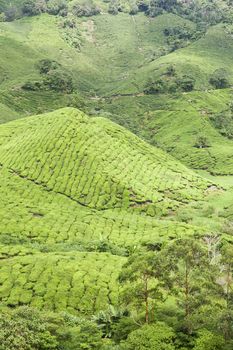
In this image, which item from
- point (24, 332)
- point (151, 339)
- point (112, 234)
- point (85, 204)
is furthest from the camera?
point (85, 204)

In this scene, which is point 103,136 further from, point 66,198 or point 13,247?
point 13,247

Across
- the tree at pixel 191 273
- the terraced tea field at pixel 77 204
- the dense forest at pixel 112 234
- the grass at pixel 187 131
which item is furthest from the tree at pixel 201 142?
the tree at pixel 191 273

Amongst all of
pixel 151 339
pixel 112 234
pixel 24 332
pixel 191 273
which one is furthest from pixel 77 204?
pixel 151 339

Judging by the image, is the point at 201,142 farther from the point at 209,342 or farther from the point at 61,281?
the point at 209,342

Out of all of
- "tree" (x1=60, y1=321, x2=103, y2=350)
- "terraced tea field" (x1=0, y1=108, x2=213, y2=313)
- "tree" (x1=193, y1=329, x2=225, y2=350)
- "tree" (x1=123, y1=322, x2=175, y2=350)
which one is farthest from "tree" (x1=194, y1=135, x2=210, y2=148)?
"tree" (x1=193, y1=329, x2=225, y2=350)

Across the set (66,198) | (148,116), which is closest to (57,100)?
(148,116)

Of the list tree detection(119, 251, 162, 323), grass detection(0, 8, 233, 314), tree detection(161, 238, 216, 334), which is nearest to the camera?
tree detection(161, 238, 216, 334)

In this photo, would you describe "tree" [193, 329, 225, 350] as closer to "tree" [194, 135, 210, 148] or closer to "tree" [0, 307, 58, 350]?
"tree" [0, 307, 58, 350]

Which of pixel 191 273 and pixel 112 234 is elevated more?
pixel 191 273
